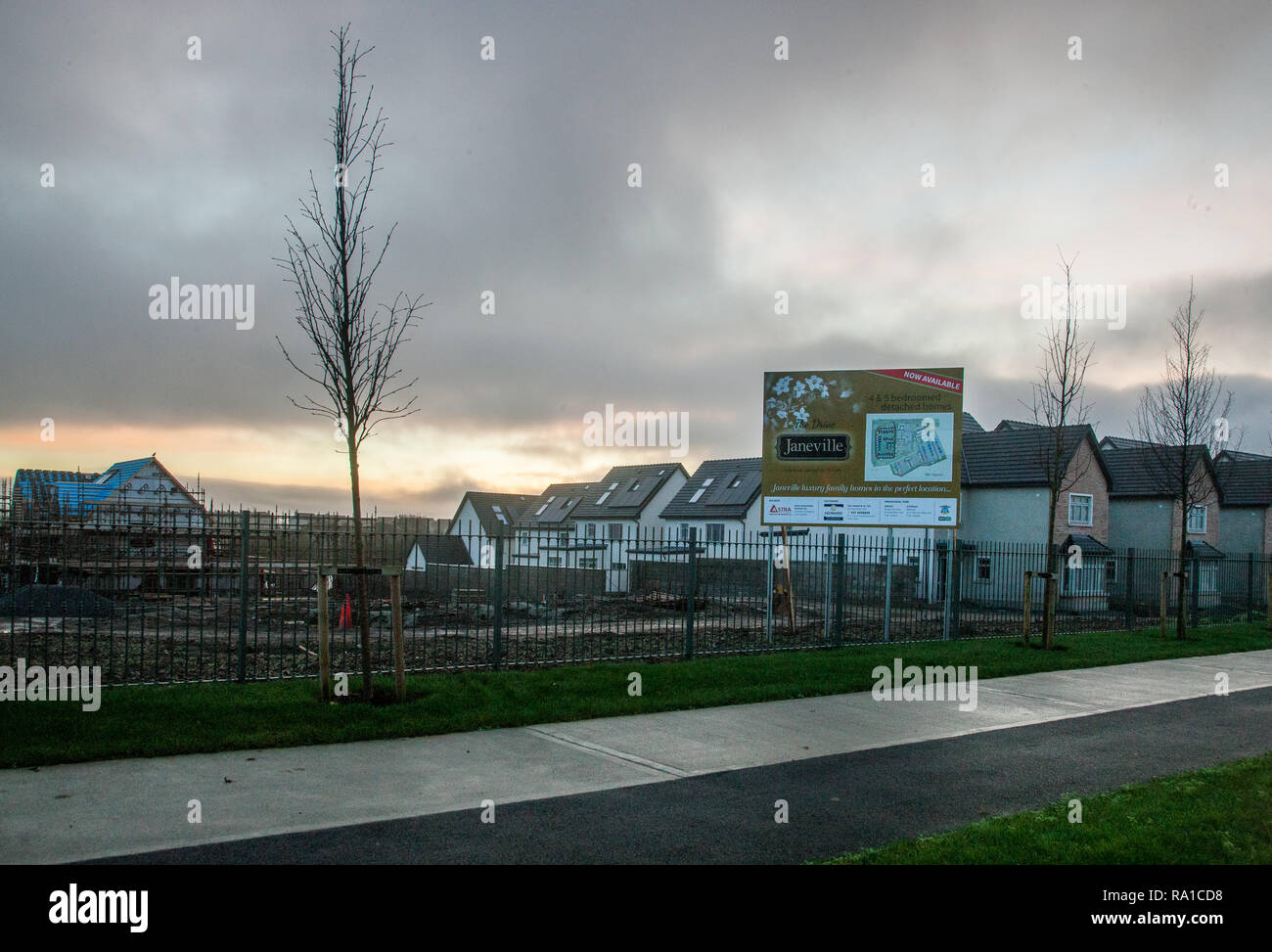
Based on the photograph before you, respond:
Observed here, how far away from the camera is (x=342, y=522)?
15.7 meters

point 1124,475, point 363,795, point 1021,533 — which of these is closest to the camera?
point 363,795

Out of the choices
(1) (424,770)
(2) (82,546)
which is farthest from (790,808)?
(2) (82,546)

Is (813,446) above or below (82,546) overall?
above

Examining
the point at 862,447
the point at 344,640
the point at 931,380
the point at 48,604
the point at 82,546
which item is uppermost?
the point at 931,380

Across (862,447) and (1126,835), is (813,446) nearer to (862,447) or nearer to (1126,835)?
(862,447)

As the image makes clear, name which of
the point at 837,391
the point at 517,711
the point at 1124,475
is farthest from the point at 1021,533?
the point at 517,711

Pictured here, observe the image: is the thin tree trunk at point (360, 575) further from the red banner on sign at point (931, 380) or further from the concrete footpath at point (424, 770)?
the red banner on sign at point (931, 380)

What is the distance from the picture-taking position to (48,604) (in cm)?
989

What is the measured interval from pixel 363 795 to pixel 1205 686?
1275 centimetres

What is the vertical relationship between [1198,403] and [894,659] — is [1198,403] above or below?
above

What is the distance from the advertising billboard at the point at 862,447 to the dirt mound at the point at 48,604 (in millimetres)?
12272

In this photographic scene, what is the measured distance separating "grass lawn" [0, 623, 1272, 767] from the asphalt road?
2.76m

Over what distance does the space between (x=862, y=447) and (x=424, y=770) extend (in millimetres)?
14161
